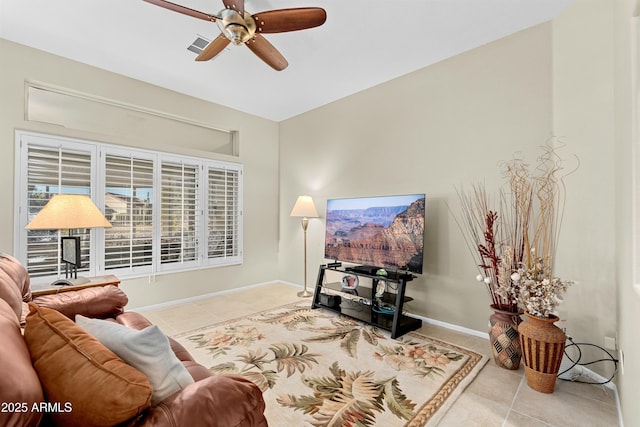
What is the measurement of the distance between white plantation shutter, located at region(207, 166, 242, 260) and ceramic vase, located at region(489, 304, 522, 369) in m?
3.63

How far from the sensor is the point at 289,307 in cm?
392

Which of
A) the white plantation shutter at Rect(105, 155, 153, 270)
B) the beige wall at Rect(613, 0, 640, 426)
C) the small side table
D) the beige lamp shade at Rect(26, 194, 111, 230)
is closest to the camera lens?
the beige wall at Rect(613, 0, 640, 426)

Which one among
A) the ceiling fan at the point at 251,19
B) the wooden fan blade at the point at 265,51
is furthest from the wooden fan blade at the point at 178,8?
the wooden fan blade at the point at 265,51

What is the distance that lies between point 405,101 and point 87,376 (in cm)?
371

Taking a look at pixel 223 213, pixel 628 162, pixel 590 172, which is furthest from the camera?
pixel 223 213

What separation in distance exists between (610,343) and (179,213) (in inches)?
180

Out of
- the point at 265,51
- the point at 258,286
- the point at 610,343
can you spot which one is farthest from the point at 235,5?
the point at 258,286

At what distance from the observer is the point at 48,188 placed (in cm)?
321

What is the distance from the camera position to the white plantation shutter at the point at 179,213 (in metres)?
4.04

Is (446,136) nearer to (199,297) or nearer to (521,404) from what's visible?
(521,404)

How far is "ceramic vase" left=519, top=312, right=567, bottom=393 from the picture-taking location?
6.61 feet

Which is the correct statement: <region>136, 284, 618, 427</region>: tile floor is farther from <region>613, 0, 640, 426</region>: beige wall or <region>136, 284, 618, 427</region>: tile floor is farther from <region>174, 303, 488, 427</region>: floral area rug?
<region>613, 0, 640, 426</region>: beige wall

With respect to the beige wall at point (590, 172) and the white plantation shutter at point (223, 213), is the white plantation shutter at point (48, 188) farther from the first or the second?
the beige wall at point (590, 172)

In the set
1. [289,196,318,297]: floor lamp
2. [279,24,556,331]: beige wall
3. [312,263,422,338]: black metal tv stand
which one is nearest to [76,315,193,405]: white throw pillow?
[312,263,422,338]: black metal tv stand
